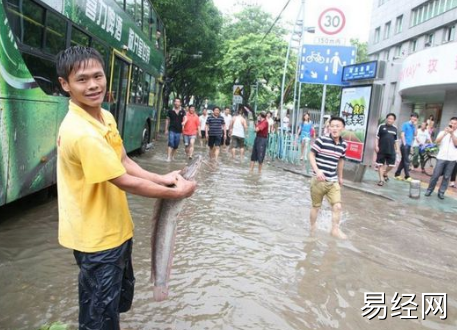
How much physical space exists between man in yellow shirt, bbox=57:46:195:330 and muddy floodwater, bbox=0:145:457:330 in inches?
48.8

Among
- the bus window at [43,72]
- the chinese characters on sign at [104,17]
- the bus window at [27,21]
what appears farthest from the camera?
the chinese characters on sign at [104,17]

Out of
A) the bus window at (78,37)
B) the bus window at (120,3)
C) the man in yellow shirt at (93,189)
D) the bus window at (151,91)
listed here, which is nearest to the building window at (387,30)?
the bus window at (151,91)

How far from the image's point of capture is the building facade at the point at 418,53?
1761 cm

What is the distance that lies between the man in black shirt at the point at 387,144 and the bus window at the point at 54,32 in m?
7.87

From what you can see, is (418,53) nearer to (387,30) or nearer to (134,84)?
(387,30)

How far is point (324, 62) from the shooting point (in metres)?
12.5

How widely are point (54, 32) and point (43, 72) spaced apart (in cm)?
57

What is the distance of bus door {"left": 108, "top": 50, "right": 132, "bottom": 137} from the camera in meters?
8.34

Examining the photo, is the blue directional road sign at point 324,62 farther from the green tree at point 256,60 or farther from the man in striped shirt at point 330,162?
the green tree at point 256,60

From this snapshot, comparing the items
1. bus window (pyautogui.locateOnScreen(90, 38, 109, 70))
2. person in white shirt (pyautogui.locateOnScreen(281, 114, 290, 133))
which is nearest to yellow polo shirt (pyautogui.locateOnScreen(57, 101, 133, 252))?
bus window (pyautogui.locateOnScreen(90, 38, 109, 70))

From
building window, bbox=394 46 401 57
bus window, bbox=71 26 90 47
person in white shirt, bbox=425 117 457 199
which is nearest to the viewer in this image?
bus window, bbox=71 26 90 47

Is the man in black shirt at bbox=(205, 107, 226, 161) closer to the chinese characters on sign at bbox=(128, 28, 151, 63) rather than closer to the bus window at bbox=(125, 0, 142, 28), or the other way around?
the chinese characters on sign at bbox=(128, 28, 151, 63)

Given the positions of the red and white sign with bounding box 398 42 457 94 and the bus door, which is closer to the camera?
the bus door

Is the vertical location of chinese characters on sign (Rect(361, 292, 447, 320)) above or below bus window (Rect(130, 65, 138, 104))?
below
